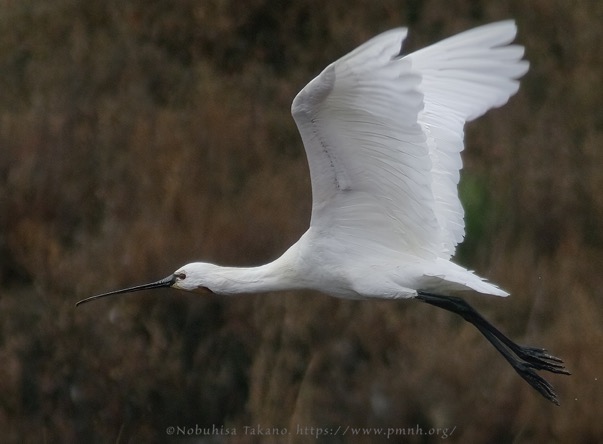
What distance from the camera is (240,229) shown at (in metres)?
11.8

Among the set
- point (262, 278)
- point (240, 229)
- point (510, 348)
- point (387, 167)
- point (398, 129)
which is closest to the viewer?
point (398, 129)

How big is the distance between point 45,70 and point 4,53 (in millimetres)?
531

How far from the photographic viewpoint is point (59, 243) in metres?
12.7

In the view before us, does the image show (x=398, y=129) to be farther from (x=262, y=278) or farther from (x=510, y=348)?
(x=510, y=348)

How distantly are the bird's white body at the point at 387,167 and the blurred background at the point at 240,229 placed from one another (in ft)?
7.97

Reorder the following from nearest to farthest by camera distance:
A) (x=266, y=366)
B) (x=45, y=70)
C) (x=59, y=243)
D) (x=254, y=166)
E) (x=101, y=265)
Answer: (x=266, y=366) < (x=101, y=265) < (x=59, y=243) < (x=254, y=166) < (x=45, y=70)

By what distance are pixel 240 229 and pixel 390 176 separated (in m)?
4.76

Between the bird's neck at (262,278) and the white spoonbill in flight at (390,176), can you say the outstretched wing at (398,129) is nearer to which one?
the white spoonbill in flight at (390,176)

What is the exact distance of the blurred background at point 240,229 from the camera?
10.5 meters

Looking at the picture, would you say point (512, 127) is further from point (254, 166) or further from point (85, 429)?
point (85, 429)

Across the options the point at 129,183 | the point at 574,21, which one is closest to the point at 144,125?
the point at 129,183

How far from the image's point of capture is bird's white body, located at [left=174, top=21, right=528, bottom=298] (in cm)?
647

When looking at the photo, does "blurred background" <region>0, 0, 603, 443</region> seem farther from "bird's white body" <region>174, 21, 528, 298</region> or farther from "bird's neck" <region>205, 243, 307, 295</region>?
"bird's white body" <region>174, 21, 528, 298</region>

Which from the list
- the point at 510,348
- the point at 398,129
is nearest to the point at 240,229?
the point at 510,348
